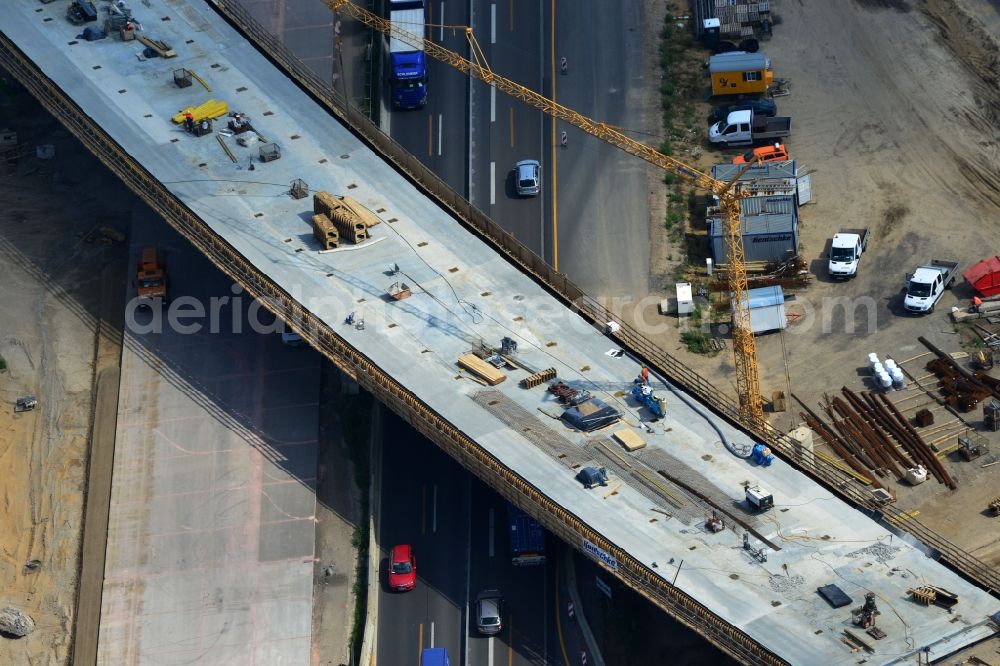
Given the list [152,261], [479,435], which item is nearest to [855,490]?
[479,435]

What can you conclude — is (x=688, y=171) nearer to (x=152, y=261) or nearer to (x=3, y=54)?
(x=152, y=261)

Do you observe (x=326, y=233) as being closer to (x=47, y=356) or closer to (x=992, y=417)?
(x=47, y=356)

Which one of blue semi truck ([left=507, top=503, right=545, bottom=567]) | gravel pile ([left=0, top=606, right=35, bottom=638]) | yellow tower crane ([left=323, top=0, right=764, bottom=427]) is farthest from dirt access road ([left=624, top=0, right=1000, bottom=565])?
gravel pile ([left=0, top=606, right=35, bottom=638])

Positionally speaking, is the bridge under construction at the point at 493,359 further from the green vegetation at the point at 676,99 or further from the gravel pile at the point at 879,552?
the green vegetation at the point at 676,99

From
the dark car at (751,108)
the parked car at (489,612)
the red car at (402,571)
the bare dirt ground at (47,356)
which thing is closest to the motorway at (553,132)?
the dark car at (751,108)

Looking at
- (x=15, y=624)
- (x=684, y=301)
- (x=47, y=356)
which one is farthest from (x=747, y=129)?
(x=15, y=624)

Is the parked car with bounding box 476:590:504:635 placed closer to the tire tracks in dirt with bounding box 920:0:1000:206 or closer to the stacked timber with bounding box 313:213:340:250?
the stacked timber with bounding box 313:213:340:250
